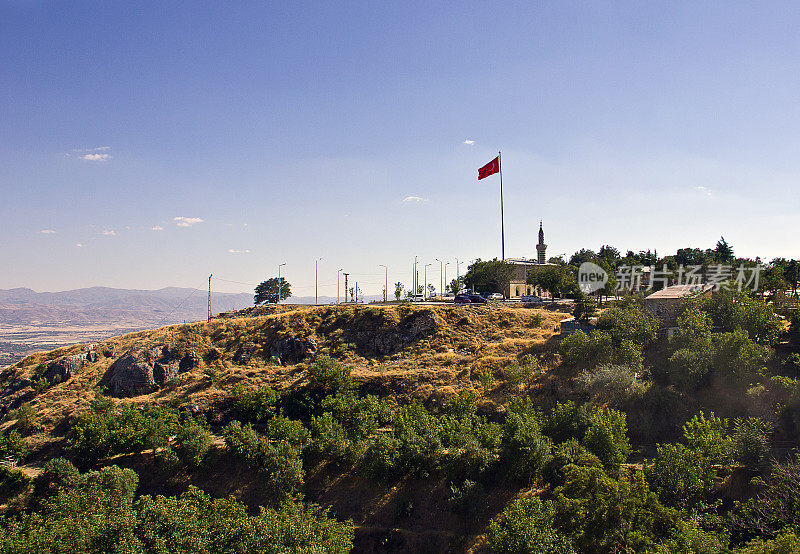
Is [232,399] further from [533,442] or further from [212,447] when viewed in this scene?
[533,442]

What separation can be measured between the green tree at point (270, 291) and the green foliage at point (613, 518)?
89.7 m

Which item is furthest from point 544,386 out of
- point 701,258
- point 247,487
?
point 701,258

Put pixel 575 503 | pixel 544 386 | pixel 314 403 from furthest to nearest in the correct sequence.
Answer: pixel 314 403 → pixel 544 386 → pixel 575 503

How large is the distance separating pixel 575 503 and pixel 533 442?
840 cm

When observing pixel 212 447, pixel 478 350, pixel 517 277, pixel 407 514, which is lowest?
pixel 407 514

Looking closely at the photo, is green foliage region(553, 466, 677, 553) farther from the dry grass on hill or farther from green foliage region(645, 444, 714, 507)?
the dry grass on hill

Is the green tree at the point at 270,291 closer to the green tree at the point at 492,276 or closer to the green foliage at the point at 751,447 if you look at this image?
the green tree at the point at 492,276

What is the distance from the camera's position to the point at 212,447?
38969mm

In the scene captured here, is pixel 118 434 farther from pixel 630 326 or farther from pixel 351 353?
pixel 630 326

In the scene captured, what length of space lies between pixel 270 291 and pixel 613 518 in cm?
9374

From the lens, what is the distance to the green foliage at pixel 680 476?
25969mm

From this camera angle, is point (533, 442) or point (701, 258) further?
point (701, 258)

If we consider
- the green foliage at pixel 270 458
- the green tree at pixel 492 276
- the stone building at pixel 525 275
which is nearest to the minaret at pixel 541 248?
the stone building at pixel 525 275

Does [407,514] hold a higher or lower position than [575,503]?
lower
